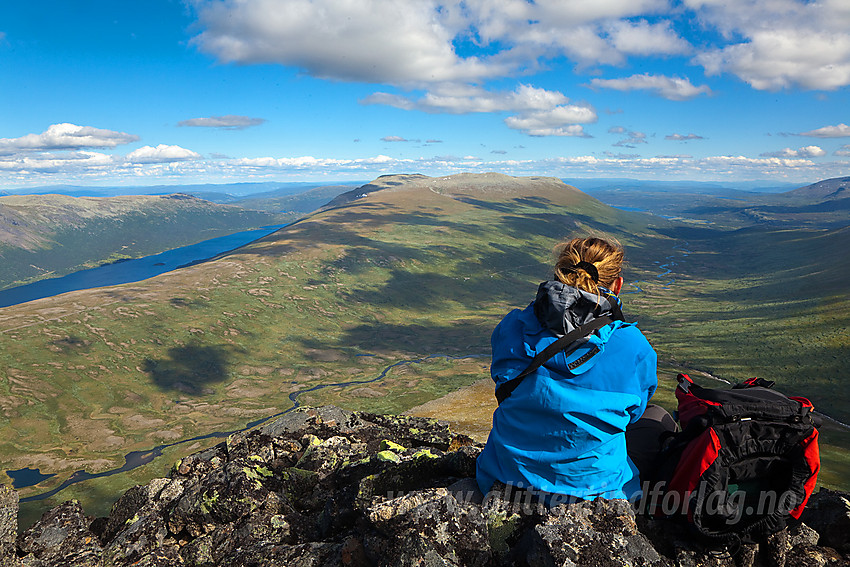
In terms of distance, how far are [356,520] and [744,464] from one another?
25.2ft

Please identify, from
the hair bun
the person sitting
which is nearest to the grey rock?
the person sitting

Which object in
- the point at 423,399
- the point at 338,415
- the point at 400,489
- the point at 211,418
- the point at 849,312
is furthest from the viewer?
the point at 849,312

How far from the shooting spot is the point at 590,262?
750cm

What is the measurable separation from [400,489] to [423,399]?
4533 inches

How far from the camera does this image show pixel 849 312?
141500mm

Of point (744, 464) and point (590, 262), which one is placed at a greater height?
point (590, 262)

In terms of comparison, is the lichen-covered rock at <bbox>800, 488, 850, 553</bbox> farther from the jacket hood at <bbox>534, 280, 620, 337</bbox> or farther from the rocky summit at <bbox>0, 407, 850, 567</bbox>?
the jacket hood at <bbox>534, 280, 620, 337</bbox>

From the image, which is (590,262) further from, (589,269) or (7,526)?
(7,526)

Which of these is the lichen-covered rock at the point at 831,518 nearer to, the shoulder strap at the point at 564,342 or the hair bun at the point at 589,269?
the shoulder strap at the point at 564,342

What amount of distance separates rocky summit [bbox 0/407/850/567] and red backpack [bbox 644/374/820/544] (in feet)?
2.28

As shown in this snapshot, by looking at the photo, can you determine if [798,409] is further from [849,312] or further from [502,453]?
[849,312]

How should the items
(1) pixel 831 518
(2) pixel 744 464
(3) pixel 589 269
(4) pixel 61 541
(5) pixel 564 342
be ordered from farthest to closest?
(4) pixel 61 541
(1) pixel 831 518
(3) pixel 589 269
(2) pixel 744 464
(5) pixel 564 342

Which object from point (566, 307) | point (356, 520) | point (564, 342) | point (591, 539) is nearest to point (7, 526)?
point (356, 520)

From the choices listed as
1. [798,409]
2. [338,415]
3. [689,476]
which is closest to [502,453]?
[689,476]
